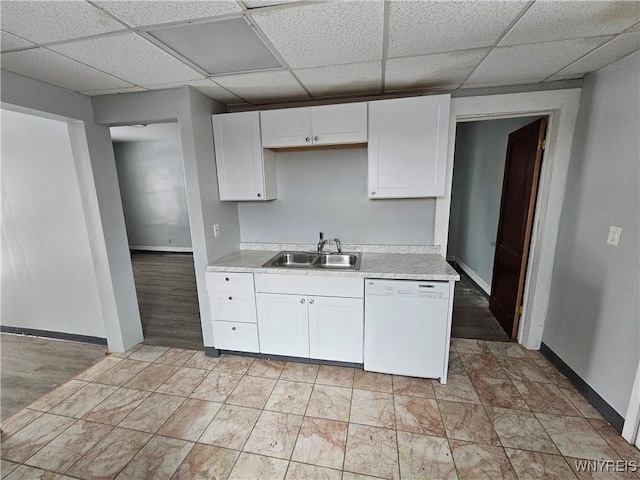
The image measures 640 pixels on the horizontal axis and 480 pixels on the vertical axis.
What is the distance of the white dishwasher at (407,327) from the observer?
1972 millimetres

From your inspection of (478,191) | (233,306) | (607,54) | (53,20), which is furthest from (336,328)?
(478,191)

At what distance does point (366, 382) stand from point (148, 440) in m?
1.53

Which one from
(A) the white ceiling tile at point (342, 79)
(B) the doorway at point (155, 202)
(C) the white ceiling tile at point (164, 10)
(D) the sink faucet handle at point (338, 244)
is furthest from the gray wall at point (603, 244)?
(B) the doorway at point (155, 202)

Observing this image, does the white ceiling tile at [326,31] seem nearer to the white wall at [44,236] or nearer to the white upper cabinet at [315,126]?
the white upper cabinet at [315,126]

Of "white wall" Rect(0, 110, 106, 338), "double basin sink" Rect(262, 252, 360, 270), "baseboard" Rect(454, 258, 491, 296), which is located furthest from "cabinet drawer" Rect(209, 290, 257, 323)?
"baseboard" Rect(454, 258, 491, 296)

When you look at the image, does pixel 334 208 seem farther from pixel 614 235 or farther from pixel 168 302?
pixel 168 302

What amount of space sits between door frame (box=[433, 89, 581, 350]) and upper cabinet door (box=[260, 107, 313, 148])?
126 centimetres

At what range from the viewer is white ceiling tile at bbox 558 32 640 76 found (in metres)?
1.47

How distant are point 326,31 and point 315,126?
86cm

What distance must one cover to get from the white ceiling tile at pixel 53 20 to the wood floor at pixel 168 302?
8.22ft

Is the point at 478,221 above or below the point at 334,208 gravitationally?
below

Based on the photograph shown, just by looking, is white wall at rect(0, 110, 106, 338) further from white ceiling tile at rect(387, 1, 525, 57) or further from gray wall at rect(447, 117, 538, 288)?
gray wall at rect(447, 117, 538, 288)

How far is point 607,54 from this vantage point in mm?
1653

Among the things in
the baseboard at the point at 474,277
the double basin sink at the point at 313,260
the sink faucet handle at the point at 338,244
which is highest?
the sink faucet handle at the point at 338,244
